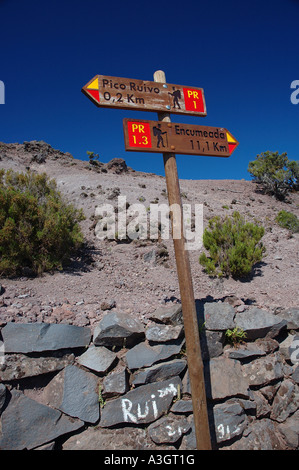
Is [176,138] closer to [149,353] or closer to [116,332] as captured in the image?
[116,332]

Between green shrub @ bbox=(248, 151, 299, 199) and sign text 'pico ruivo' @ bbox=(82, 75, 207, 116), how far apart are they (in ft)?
69.2

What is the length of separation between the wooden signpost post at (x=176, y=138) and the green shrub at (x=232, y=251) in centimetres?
423

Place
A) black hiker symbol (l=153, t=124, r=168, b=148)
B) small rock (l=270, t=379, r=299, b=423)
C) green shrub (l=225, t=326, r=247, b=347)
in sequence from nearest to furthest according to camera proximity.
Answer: black hiker symbol (l=153, t=124, r=168, b=148) → small rock (l=270, t=379, r=299, b=423) → green shrub (l=225, t=326, r=247, b=347)

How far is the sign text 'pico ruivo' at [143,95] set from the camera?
3443 mm

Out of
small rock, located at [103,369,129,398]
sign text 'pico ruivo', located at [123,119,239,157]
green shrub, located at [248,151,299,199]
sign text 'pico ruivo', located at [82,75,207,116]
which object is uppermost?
green shrub, located at [248,151,299,199]

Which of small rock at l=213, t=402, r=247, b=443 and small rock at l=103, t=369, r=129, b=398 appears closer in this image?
small rock at l=103, t=369, r=129, b=398

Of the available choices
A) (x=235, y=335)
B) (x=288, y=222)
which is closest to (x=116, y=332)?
(x=235, y=335)

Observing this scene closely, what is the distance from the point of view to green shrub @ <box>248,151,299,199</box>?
22.9 meters

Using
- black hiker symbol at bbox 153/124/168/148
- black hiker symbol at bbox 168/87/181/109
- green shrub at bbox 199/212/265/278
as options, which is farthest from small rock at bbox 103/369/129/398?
green shrub at bbox 199/212/265/278

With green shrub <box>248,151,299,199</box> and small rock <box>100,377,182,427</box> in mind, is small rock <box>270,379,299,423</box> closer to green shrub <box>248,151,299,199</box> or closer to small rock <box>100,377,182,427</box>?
small rock <box>100,377,182,427</box>

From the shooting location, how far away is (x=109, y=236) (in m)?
9.62

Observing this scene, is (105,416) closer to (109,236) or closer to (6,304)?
(6,304)

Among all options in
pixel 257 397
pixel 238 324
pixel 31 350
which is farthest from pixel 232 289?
pixel 31 350

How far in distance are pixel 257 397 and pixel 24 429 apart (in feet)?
10.5
